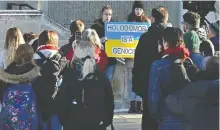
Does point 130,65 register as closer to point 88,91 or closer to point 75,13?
point 88,91

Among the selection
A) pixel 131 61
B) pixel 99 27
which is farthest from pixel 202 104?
pixel 131 61

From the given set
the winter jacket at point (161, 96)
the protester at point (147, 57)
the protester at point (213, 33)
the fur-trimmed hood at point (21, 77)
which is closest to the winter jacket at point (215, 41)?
the protester at point (213, 33)

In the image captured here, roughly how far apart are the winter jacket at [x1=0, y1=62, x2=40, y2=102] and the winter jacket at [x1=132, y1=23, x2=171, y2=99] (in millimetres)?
1575

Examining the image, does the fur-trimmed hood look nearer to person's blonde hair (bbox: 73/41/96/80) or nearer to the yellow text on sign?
person's blonde hair (bbox: 73/41/96/80)

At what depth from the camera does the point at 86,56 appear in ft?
21.6

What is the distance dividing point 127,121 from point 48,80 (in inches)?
133

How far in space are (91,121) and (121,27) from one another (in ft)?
13.9

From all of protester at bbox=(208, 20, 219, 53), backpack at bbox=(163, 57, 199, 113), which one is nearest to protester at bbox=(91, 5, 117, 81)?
protester at bbox=(208, 20, 219, 53)

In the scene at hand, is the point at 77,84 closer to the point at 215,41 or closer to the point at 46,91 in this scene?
the point at 46,91

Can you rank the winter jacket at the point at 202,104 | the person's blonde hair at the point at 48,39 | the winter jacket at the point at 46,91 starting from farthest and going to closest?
the person's blonde hair at the point at 48,39, the winter jacket at the point at 46,91, the winter jacket at the point at 202,104

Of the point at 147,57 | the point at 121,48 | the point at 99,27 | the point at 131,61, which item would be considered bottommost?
the point at 131,61

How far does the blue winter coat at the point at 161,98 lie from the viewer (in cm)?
639

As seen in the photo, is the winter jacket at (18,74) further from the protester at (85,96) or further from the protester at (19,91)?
the protester at (85,96)

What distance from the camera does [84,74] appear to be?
21.3 ft
